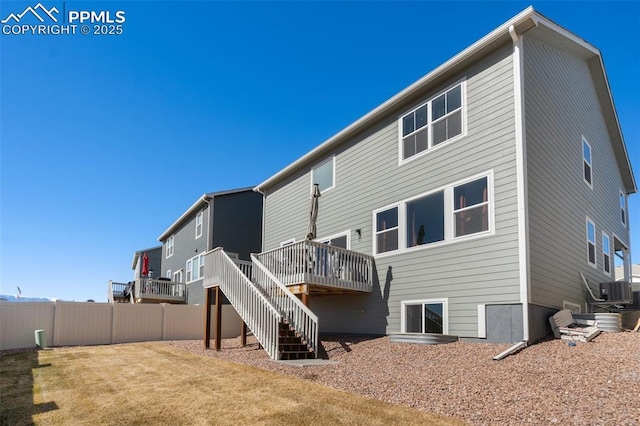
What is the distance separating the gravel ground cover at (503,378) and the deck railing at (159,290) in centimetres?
1621

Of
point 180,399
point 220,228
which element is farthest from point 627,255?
point 220,228

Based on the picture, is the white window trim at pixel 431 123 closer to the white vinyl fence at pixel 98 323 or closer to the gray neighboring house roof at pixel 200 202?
the white vinyl fence at pixel 98 323

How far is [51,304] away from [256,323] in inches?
363

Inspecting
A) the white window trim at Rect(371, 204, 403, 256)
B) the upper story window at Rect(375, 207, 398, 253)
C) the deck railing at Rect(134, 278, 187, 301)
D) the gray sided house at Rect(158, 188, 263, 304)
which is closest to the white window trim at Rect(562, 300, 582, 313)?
the white window trim at Rect(371, 204, 403, 256)

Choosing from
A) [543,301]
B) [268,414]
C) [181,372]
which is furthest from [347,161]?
[268,414]

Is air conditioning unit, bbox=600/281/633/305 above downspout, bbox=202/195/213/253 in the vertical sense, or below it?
below

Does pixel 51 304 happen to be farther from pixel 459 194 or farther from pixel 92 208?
pixel 459 194

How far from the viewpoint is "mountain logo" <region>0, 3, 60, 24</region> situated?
1074cm

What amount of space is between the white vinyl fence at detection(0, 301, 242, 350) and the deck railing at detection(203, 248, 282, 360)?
5.03 metres

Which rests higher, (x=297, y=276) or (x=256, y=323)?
(x=297, y=276)

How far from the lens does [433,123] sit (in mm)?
11281

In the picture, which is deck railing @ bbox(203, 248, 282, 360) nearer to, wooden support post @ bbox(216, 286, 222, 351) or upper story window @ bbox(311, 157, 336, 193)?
wooden support post @ bbox(216, 286, 222, 351)

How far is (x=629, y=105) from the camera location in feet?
51.8

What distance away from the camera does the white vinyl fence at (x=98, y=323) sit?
14594 mm
